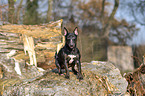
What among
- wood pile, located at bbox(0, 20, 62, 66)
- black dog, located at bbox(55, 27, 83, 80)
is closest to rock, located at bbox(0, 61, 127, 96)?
black dog, located at bbox(55, 27, 83, 80)

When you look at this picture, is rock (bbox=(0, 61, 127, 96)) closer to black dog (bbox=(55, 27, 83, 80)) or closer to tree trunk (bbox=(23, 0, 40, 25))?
black dog (bbox=(55, 27, 83, 80))

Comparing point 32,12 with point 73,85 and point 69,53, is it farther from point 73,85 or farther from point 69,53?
point 73,85

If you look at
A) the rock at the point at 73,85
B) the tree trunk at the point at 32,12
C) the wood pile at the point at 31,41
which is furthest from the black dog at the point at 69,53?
the tree trunk at the point at 32,12

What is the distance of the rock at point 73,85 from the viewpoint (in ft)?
11.4

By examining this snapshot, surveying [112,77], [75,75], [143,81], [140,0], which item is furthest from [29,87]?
[140,0]

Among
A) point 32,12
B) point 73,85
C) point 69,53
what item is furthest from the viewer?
point 32,12

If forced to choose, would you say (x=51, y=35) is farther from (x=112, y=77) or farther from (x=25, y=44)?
(x=112, y=77)

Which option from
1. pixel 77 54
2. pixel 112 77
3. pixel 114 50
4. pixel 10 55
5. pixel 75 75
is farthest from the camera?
pixel 114 50

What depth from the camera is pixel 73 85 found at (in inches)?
143

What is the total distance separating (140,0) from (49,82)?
13.3 meters

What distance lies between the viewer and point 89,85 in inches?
150

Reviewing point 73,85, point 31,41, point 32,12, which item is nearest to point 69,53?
point 73,85

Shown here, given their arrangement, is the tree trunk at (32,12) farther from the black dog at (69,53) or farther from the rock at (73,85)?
the black dog at (69,53)

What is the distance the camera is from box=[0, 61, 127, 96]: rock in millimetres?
3480
